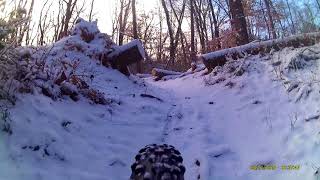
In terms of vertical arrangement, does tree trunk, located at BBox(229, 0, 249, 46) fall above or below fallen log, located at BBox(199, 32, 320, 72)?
above

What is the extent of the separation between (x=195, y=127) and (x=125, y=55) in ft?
11.7

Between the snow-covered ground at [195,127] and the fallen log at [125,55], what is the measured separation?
109 centimetres

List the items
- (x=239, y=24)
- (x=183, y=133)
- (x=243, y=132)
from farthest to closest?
1. (x=239, y=24)
2. (x=183, y=133)
3. (x=243, y=132)

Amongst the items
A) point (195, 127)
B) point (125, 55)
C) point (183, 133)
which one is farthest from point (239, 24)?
point (183, 133)

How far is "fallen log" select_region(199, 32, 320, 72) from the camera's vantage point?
24.4ft

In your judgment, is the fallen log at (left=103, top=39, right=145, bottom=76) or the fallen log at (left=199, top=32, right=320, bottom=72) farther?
the fallen log at (left=103, top=39, right=145, bottom=76)

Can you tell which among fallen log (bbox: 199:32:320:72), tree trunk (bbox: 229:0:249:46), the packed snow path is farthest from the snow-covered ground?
tree trunk (bbox: 229:0:249:46)

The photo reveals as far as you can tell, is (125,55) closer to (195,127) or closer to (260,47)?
(260,47)

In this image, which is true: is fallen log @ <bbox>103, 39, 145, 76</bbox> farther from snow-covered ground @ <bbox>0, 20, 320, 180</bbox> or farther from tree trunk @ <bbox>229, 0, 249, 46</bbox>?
tree trunk @ <bbox>229, 0, 249, 46</bbox>

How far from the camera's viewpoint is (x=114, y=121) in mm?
5703

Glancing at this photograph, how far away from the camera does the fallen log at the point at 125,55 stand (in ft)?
28.6

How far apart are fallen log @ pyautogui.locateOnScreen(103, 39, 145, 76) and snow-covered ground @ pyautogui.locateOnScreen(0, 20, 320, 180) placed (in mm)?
1088

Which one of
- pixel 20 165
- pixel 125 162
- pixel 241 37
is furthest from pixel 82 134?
pixel 241 37

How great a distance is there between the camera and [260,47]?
8.02 meters
